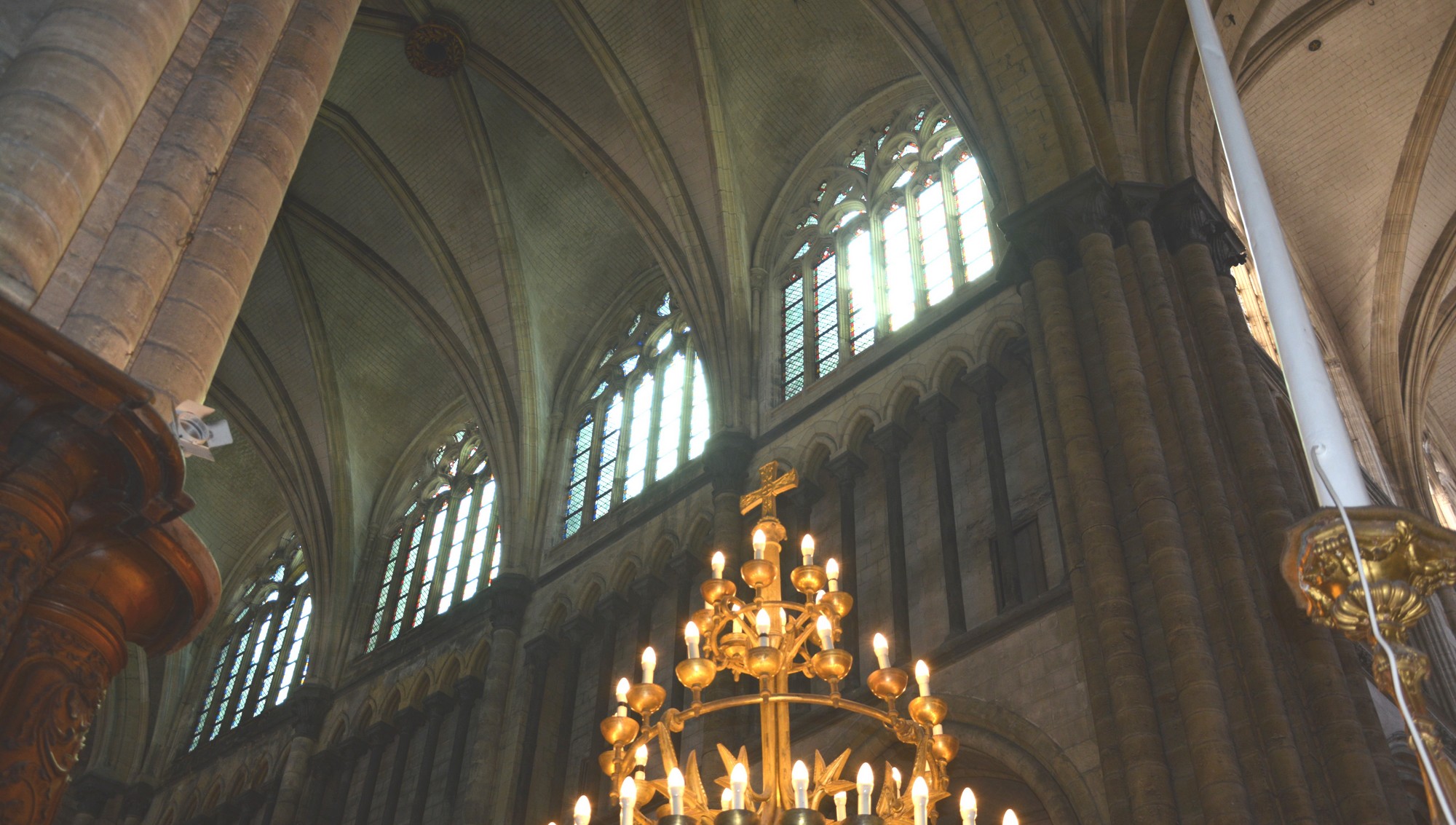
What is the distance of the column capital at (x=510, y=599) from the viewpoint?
15781 millimetres

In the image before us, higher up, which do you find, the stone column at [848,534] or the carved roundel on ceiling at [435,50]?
the carved roundel on ceiling at [435,50]

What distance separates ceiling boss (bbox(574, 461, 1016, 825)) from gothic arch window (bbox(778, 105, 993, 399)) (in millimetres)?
7479

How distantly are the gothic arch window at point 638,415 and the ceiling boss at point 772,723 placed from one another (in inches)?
A: 343

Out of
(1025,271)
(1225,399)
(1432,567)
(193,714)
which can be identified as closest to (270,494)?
(193,714)

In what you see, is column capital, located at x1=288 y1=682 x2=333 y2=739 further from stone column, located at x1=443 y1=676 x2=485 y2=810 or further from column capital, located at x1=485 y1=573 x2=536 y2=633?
column capital, located at x1=485 y1=573 x2=536 y2=633

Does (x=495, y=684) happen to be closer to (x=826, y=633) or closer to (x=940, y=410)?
(x=940, y=410)

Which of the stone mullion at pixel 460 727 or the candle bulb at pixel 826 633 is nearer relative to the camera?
the candle bulb at pixel 826 633

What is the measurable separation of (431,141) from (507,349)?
289 cm

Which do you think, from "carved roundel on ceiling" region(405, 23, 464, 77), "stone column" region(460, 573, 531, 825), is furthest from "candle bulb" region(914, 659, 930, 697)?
"carved roundel on ceiling" region(405, 23, 464, 77)

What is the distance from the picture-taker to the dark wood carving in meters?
3.86

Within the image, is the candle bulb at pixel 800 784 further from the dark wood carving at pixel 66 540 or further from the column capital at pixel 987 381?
the column capital at pixel 987 381

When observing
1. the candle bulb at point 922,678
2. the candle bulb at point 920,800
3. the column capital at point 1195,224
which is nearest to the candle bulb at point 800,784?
the candle bulb at point 920,800

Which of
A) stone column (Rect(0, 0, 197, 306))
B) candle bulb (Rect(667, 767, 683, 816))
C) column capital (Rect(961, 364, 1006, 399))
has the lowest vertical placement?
candle bulb (Rect(667, 767, 683, 816))

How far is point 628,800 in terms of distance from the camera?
19.5 ft
